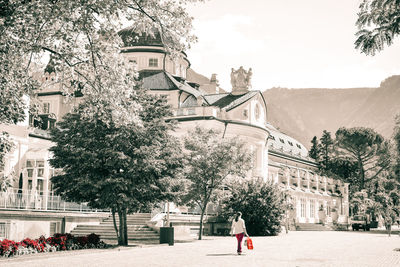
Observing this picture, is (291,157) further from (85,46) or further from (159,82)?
(85,46)

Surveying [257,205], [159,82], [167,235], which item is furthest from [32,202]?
[159,82]

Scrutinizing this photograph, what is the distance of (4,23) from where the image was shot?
12.4 m

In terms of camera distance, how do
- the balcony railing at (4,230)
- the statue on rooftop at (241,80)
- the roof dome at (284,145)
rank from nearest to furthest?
the balcony railing at (4,230) < the statue on rooftop at (241,80) < the roof dome at (284,145)

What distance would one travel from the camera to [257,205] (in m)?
38.8

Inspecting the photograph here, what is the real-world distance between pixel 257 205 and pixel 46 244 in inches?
857

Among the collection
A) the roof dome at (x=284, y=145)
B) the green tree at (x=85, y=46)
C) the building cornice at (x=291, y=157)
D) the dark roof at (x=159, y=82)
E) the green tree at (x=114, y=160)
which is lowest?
the green tree at (x=114, y=160)

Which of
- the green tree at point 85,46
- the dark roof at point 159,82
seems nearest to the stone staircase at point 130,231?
the green tree at point 85,46

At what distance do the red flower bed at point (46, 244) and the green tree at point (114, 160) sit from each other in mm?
1990

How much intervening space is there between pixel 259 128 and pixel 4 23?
42.8 m

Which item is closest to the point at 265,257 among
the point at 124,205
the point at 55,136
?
the point at 124,205

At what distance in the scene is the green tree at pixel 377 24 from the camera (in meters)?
11.3

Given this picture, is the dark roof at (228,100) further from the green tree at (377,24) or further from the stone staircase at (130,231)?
the green tree at (377,24)

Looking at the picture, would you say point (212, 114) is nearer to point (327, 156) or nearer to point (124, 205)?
point (124, 205)

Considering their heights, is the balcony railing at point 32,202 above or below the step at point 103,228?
above
